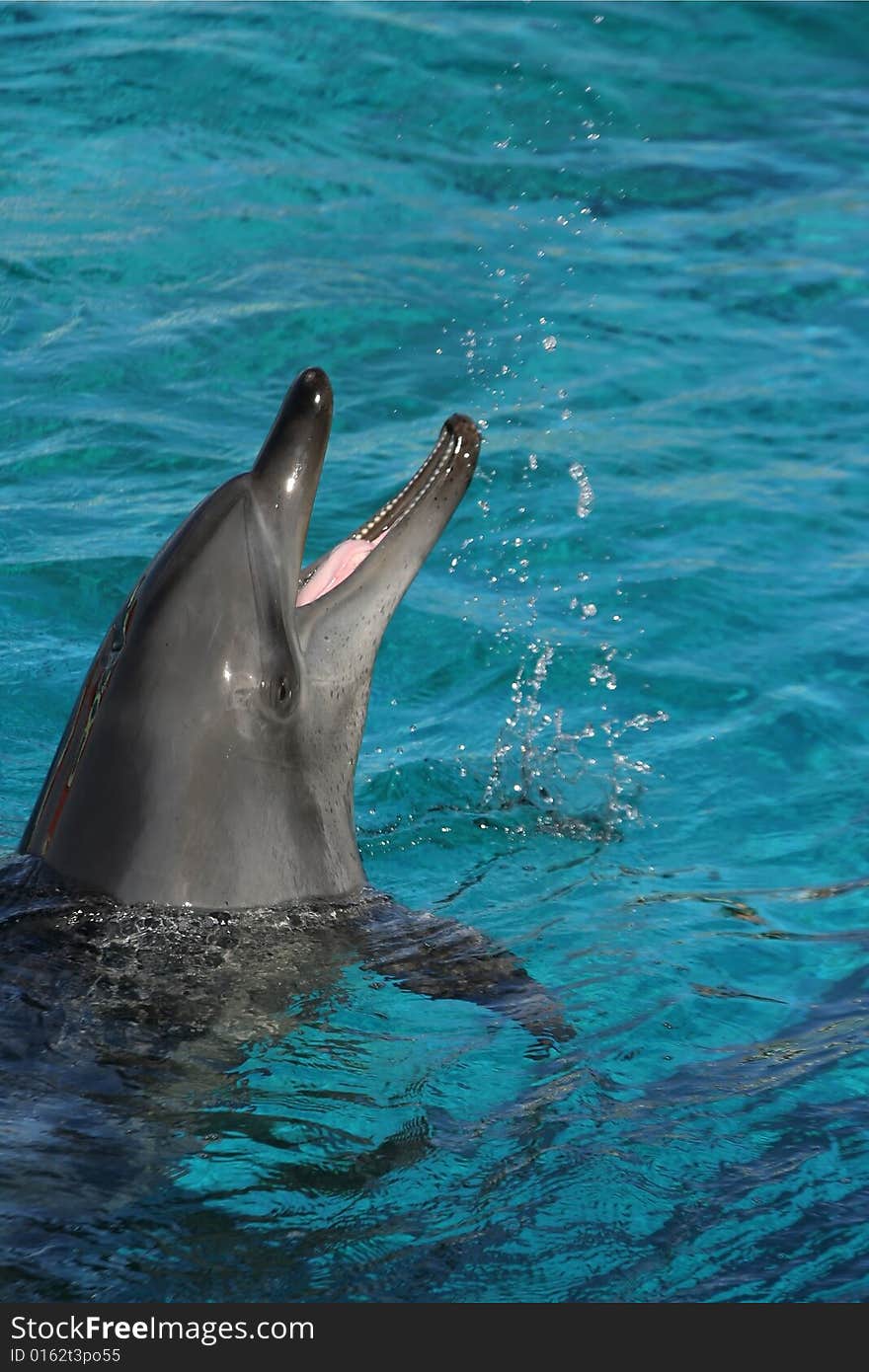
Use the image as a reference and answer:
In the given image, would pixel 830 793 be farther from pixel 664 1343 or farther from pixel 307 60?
pixel 307 60

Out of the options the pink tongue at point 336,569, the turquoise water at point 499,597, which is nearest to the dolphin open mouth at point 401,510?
the pink tongue at point 336,569

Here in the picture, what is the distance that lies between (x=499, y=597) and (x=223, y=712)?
161 inches

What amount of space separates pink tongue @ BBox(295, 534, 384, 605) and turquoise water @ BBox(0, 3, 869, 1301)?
3.35ft

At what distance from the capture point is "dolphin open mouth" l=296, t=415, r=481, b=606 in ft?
17.3

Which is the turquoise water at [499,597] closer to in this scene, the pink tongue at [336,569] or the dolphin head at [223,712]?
the dolphin head at [223,712]

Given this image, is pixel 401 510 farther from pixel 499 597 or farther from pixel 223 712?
pixel 499 597

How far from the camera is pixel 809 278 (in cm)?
1241

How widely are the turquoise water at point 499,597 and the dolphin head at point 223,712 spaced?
0.75 feet

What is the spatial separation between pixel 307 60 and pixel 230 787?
11.0 metres

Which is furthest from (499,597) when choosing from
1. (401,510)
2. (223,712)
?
(223,712)

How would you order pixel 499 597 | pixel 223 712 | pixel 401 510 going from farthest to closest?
pixel 499 597 → pixel 401 510 → pixel 223 712

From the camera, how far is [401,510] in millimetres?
5293

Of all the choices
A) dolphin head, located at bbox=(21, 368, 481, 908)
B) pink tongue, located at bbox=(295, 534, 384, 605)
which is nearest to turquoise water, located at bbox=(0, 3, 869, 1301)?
dolphin head, located at bbox=(21, 368, 481, 908)

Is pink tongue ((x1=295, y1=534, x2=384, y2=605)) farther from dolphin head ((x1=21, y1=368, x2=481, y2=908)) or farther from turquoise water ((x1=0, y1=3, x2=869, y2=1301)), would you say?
turquoise water ((x1=0, y1=3, x2=869, y2=1301))
